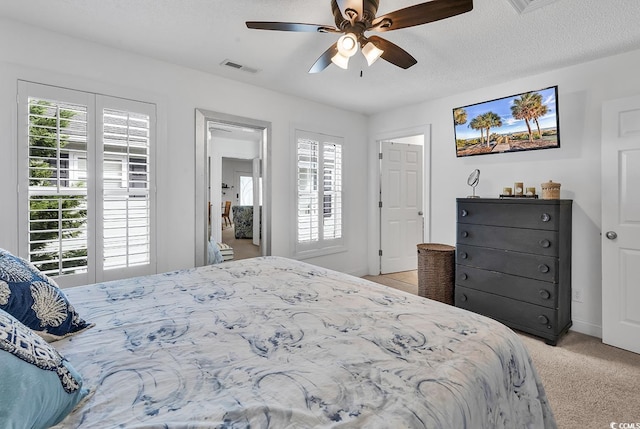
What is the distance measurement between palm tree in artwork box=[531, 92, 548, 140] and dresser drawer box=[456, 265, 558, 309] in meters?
1.46

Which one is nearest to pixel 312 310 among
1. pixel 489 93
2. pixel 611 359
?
pixel 611 359

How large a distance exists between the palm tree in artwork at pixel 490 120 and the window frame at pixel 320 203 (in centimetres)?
186

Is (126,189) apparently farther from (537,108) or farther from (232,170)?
(537,108)

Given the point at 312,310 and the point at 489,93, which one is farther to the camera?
the point at 489,93

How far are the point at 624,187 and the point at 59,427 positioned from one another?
3.74 metres

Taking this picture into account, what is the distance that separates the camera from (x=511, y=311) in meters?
2.92

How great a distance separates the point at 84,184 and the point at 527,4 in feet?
11.6

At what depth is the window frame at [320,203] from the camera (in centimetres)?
406

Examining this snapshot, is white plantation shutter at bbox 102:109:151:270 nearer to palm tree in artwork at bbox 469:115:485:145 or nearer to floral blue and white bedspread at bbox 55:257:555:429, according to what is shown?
floral blue and white bedspread at bbox 55:257:555:429

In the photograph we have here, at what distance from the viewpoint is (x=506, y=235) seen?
2.96 metres

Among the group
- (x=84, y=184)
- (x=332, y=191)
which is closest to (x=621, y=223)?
(x=332, y=191)

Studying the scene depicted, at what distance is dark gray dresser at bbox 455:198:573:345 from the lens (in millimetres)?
2697

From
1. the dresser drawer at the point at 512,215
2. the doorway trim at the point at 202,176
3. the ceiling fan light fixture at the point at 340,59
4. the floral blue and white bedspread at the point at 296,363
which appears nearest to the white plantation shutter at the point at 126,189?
the doorway trim at the point at 202,176

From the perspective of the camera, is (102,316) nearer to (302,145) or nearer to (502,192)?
(302,145)
